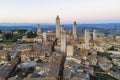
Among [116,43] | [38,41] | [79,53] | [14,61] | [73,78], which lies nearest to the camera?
[73,78]

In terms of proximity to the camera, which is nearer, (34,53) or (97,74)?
(97,74)

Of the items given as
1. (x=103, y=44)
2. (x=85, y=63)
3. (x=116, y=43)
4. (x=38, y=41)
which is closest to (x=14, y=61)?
(x=85, y=63)

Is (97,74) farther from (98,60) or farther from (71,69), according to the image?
(98,60)

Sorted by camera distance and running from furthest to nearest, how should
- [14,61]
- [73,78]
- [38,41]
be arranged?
[38,41] → [14,61] → [73,78]

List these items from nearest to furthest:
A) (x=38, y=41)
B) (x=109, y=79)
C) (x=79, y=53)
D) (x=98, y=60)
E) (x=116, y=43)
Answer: (x=109, y=79), (x=98, y=60), (x=79, y=53), (x=38, y=41), (x=116, y=43)

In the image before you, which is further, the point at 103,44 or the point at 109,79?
the point at 103,44

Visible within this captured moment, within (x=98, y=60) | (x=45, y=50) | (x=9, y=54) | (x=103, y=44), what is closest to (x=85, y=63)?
(x=98, y=60)

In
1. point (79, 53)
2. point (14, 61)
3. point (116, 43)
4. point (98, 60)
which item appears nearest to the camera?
point (14, 61)

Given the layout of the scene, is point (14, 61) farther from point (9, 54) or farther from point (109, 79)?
point (109, 79)
